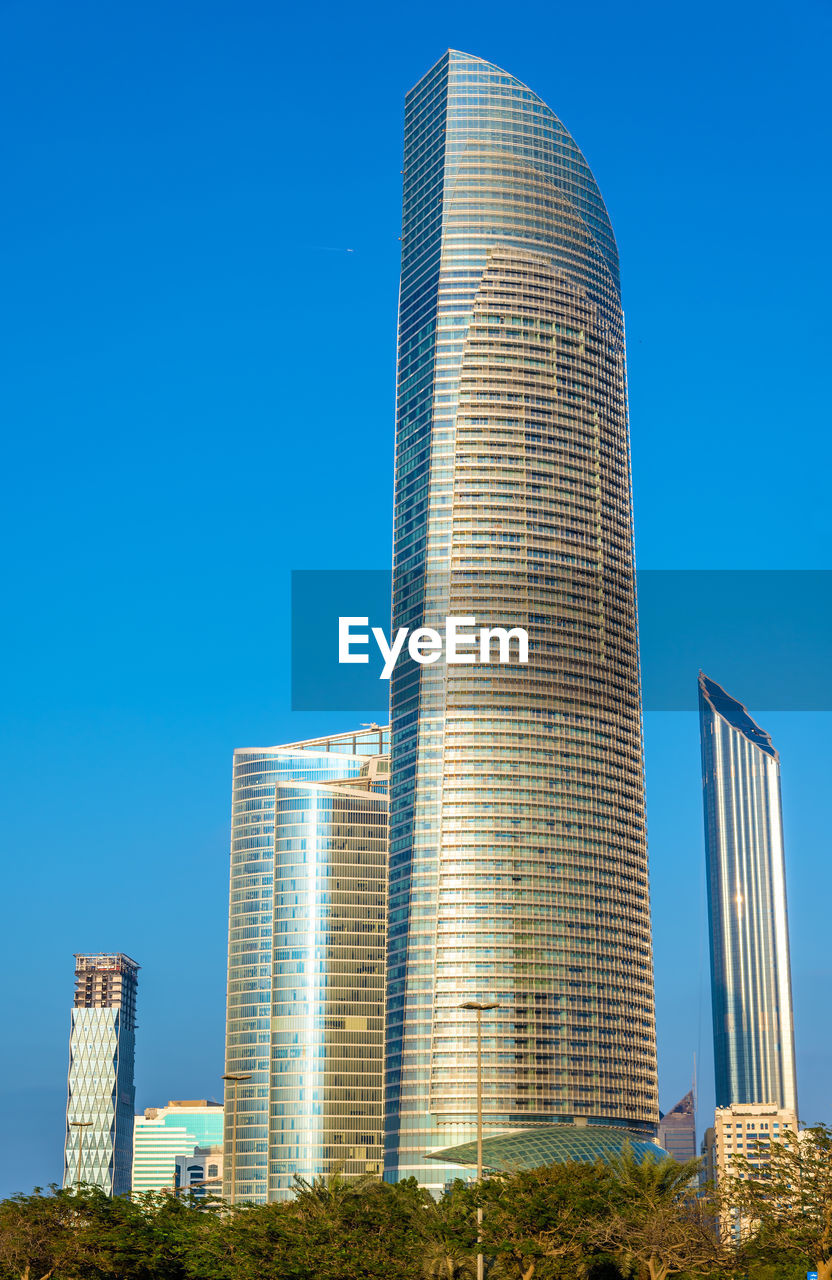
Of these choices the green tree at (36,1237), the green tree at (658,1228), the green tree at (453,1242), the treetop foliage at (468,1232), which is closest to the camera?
the treetop foliage at (468,1232)

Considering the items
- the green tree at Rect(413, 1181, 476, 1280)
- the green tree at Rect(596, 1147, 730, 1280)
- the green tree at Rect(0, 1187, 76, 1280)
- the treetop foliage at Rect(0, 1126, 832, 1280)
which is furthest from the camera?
the green tree at Rect(0, 1187, 76, 1280)

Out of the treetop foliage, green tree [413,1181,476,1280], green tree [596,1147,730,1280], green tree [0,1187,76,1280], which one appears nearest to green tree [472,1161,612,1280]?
the treetop foliage

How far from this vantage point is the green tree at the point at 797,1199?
6812 cm

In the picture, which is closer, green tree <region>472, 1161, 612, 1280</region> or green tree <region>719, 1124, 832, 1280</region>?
green tree <region>719, 1124, 832, 1280</region>

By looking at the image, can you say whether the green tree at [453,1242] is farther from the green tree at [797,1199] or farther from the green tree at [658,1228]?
the green tree at [797,1199]

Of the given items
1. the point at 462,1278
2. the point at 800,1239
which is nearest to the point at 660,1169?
the point at 462,1278

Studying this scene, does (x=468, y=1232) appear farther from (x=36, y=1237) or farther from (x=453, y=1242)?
(x=36, y=1237)

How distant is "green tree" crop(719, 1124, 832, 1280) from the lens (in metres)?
68.1

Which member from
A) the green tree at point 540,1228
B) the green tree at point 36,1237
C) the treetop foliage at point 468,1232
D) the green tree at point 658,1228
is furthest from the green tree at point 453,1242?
the green tree at point 36,1237

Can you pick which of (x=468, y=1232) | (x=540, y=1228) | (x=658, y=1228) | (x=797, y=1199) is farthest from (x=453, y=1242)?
(x=797, y=1199)

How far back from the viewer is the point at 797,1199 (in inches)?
2771

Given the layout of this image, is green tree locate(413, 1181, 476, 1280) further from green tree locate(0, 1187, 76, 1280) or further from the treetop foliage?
green tree locate(0, 1187, 76, 1280)

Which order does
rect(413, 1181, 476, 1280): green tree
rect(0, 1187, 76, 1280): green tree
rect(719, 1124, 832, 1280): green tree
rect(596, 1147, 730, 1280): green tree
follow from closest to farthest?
rect(719, 1124, 832, 1280): green tree
rect(596, 1147, 730, 1280): green tree
rect(413, 1181, 476, 1280): green tree
rect(0, 1187, 76, 1280): green tree

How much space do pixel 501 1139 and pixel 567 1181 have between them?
118480 mm
